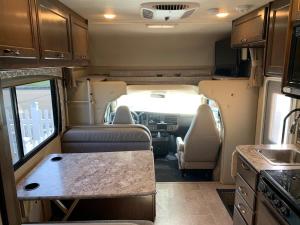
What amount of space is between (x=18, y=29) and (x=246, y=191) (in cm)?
203

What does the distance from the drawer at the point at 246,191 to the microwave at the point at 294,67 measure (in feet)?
2.71

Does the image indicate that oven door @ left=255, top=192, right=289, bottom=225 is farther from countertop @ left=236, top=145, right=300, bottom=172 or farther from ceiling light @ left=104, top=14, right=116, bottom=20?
ceiling light @ left=104, top=14, right=116, bottom=20

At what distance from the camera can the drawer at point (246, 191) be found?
1818mm

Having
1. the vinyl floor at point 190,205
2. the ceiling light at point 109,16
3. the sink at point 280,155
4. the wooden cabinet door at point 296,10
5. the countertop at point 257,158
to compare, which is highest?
the ceiling light at point 109,16

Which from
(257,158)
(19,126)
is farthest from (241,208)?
(19,126)

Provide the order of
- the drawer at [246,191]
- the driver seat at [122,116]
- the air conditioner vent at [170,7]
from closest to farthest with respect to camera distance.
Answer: the drawer at [246,191], the air conditioner vent at [170,7], the driver seat at [122,116]

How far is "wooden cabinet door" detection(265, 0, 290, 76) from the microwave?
0.14 m

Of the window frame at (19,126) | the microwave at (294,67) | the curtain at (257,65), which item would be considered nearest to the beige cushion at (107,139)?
the window frame at (19,126)

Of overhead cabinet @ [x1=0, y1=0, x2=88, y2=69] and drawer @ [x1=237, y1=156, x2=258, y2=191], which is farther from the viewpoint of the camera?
drawer @ [x1=237, y1=156, x2=258, y2=191]

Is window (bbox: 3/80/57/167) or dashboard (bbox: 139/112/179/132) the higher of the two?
window (bbox: 3/80/57/167)

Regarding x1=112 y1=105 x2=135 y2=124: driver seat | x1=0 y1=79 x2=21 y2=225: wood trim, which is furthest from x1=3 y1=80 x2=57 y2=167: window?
x1=0 y1=79 x2=21 y2=225: wood trim

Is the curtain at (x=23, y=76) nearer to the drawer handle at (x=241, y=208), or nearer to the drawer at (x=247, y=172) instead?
the drawer at (x=247, y=172)

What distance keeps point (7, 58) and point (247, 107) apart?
281cm

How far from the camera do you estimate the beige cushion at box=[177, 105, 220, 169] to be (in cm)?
318
